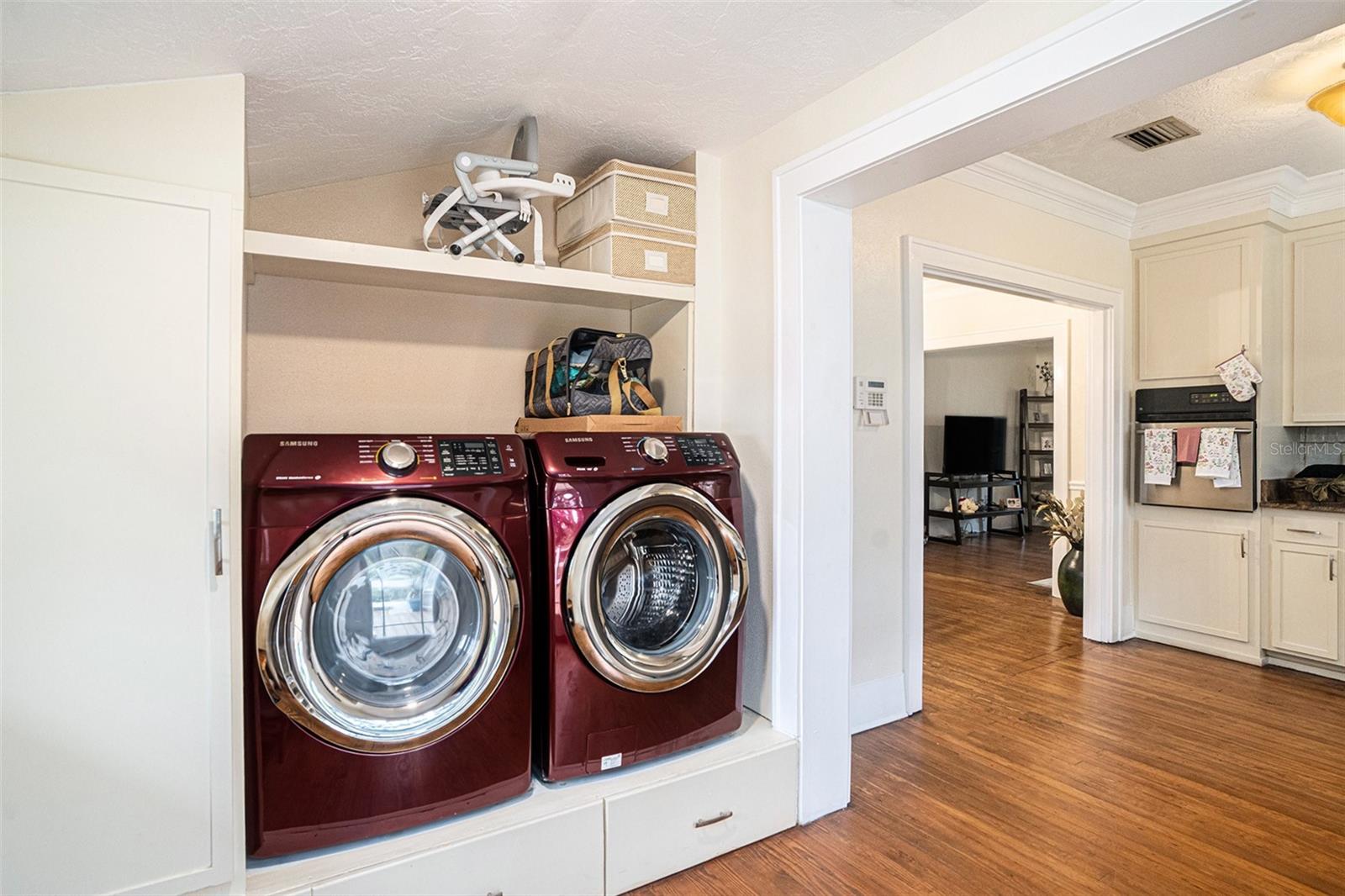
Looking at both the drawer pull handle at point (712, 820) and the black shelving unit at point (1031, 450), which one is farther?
the black shelving unit at point (1031, 450)

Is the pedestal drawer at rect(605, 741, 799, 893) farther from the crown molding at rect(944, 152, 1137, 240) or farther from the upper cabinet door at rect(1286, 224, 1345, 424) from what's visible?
the upper cabinet door at rect(1286, 224, 1345, 424)

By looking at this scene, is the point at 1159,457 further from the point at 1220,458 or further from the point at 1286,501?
the point at 1286,501

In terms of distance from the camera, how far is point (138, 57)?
4.59 feet

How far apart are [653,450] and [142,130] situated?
1.32 m

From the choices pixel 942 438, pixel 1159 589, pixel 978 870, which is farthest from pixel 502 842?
pixel 942 438

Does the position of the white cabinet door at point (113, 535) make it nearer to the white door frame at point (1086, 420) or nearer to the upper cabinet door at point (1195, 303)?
the white door frame at point (1086, 420)

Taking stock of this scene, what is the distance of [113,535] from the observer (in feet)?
4.74

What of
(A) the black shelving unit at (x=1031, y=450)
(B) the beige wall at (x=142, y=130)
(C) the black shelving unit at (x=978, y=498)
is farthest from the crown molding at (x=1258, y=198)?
(A) the black shelving unit at (x=1031, y=450)

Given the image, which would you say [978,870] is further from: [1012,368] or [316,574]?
[1012,368]

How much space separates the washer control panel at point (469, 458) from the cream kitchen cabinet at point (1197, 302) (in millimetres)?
3941

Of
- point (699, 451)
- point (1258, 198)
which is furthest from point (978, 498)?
point (699, 451)

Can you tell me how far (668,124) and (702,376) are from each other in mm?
783

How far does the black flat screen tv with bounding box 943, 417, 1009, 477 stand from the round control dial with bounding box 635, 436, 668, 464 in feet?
22.2

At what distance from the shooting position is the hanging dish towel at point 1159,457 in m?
3.98
